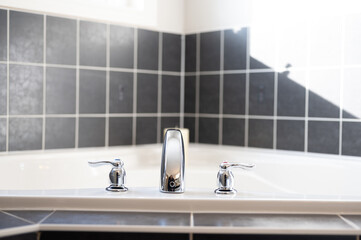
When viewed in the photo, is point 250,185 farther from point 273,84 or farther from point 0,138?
point 0,138

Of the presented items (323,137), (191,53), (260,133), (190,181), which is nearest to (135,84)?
(191,53)

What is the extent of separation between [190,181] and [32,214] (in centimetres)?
138

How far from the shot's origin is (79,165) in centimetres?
259

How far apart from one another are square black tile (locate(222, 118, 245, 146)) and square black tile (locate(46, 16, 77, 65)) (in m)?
1.02

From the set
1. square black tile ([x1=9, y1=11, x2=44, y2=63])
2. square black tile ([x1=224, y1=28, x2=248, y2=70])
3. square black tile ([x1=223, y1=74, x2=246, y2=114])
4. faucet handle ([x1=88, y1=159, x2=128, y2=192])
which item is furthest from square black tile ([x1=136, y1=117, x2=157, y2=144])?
faucet handle ([x1=88, y1=159, x2=128, y2=192])

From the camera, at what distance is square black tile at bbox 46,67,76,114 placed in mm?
2631

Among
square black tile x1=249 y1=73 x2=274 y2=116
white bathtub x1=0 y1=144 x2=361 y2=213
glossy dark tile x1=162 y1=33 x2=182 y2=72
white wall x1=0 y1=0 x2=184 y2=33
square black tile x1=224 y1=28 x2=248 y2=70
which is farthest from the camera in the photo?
glossy dark tile x1=162 y1=33 x2=182 y2=72

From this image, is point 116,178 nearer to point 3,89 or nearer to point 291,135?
point 3,89

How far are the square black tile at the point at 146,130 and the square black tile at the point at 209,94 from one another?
1.10 feet

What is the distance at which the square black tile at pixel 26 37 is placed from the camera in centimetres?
248

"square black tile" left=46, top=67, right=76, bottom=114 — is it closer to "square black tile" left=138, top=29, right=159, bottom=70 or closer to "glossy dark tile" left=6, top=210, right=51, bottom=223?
"square black tile" left=138, top=29, right=159, bottom=70

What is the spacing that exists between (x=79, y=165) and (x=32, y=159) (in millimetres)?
259

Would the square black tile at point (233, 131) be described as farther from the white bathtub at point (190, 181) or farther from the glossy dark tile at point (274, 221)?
the glossy dark tile at point (274, 221)

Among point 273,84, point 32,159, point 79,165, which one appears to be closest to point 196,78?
point 273,84
